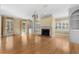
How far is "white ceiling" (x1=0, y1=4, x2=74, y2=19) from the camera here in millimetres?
2725

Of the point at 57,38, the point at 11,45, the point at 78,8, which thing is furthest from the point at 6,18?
the point at 78,8

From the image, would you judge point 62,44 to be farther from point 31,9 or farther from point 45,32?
point 31,9

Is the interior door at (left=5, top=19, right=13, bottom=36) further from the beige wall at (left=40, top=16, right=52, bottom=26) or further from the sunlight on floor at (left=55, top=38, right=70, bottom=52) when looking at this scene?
the sunlight on floor at (left=55, top=38, right=70, bottom=52)

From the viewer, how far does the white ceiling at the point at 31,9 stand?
2725 mm

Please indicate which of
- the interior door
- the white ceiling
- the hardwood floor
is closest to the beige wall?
the white ceiling

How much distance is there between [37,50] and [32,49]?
0.10 meters

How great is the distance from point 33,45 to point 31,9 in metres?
0.70

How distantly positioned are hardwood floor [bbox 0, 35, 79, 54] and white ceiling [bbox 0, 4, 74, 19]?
45 cm

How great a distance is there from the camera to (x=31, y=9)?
2.81 m

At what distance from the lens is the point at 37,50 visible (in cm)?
284

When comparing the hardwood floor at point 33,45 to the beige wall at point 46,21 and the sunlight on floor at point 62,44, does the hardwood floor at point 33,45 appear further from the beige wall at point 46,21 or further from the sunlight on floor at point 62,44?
the beige wall at point 46,21

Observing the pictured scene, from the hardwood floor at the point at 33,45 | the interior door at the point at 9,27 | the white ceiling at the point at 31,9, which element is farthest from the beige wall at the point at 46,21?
the interior door at the point at 9,27

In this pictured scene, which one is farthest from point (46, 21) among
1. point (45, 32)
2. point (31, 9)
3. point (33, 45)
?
point (33, 45)

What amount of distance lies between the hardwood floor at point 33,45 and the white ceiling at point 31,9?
0.45m
